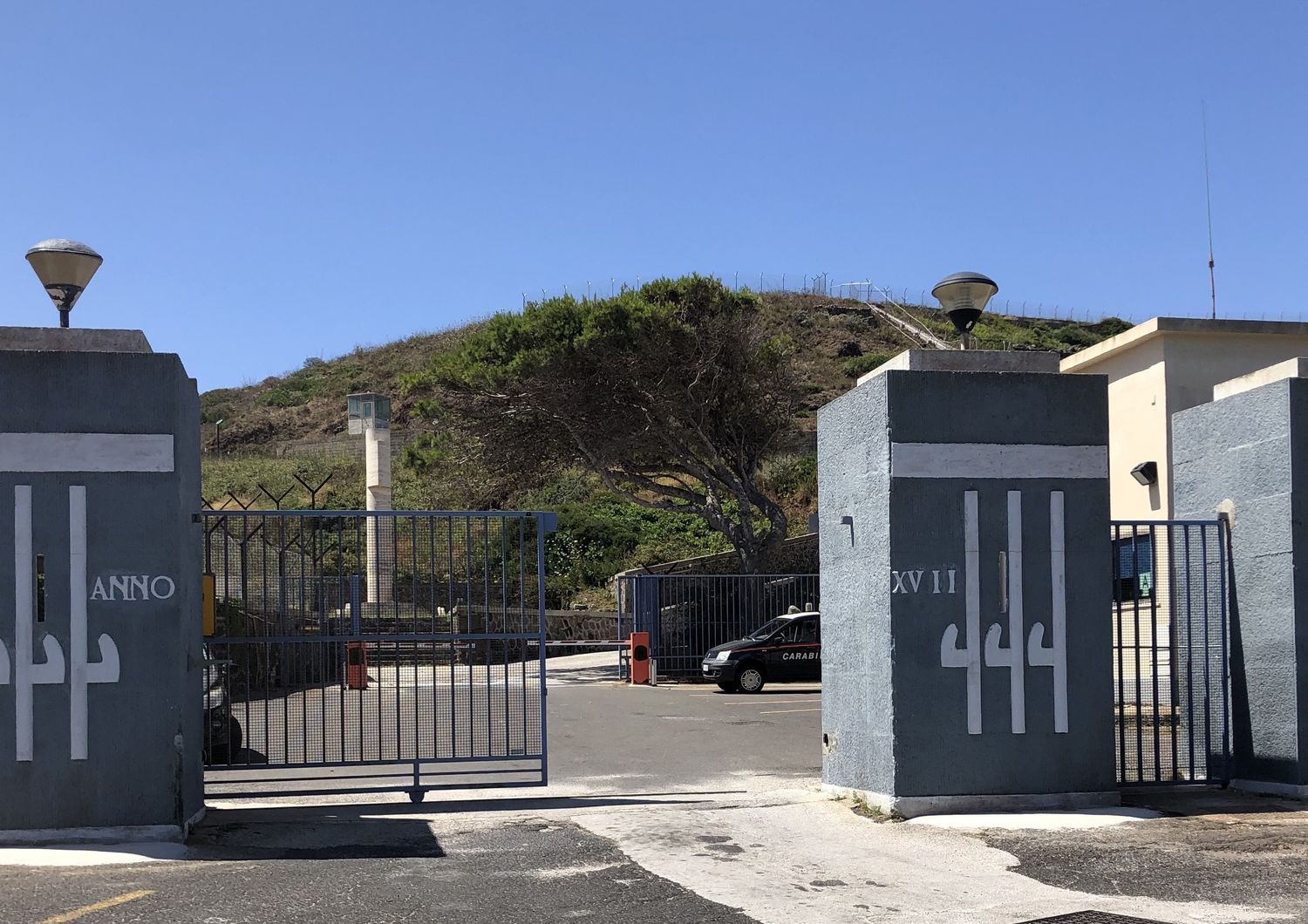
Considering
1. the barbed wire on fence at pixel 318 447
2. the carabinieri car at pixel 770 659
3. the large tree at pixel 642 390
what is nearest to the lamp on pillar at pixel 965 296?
the carabinieri car at pixel 770 659

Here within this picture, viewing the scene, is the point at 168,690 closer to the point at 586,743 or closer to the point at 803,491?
the point at 586,743

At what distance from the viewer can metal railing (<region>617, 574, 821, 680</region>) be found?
26125mm

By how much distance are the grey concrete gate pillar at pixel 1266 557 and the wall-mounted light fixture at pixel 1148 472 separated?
8715mm

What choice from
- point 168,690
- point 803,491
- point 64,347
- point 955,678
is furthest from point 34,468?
point 803,491

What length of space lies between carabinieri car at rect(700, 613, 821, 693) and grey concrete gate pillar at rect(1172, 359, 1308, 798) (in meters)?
12.9

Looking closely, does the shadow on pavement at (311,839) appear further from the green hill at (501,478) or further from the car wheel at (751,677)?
the car wheel at (751,677)

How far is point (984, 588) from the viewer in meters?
10.2

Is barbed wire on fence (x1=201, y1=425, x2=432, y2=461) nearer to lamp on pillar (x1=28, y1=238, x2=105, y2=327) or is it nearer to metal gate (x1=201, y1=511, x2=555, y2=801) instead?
metal gate (x1=201, y1=511, x2=555, y2=801)

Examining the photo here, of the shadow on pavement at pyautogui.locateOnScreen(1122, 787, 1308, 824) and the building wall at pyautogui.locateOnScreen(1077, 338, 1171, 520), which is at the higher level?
the building wall at pyautogui.locateOnScreen(1077, 338, 1171, 520)

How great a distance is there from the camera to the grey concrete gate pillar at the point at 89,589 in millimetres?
9211

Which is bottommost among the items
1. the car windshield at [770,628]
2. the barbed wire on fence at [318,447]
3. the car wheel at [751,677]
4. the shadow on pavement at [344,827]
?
the car wheel at [751,677]

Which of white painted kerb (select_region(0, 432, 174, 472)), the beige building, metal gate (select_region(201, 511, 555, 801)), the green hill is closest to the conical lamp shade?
white painted kerb (select_region(0, 432, 174, 472))

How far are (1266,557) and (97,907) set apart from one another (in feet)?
29.6

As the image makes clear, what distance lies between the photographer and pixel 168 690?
9.40 meters
